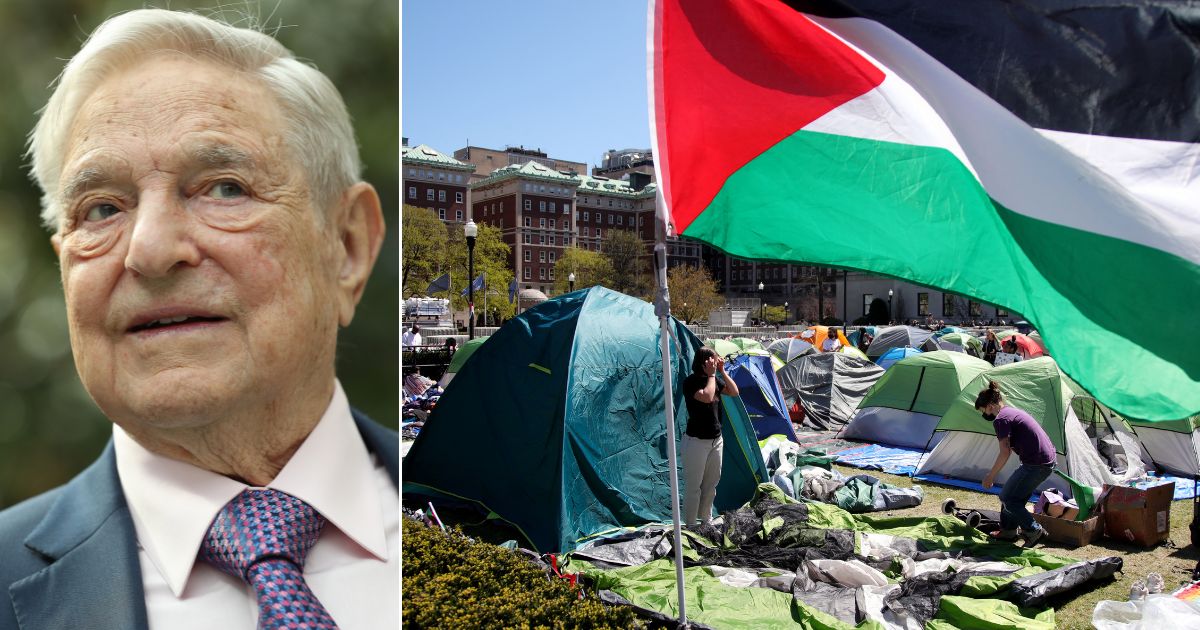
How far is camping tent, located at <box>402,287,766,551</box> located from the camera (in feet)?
23.6

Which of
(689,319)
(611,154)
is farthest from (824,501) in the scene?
(611,154)

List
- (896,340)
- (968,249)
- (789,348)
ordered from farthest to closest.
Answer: (896,340) → (789,348) → (968,249)

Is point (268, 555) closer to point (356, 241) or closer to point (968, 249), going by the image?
point (356, 241)

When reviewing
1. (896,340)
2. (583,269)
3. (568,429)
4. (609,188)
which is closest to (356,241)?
(568,429)

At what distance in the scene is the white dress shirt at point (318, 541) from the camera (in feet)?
5.01

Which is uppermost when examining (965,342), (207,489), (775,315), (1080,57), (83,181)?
(1080,57)

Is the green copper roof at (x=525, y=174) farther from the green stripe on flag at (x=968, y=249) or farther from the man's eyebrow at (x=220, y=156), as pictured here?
the man's eyebrow at (x=220, y=156)

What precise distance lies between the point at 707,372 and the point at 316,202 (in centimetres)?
531

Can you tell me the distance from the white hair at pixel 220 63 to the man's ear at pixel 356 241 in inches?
1.5

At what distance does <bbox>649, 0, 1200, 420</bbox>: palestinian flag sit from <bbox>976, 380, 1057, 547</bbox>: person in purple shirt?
398 centimetres

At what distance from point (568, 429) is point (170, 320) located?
584 cm

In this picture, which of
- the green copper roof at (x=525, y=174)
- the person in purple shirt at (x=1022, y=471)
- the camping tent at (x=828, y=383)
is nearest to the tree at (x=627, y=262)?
the green copper roof at (x=525, y=174)

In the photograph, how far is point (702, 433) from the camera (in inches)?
268

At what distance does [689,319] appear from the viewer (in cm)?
5375
